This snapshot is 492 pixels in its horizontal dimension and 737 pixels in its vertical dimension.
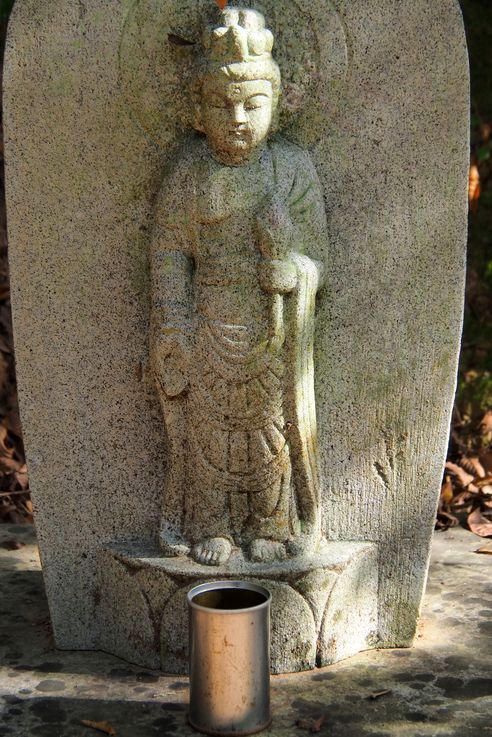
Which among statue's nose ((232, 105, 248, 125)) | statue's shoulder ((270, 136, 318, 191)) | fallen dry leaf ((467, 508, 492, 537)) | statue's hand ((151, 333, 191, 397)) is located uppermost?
statue's nose ((232, 105, 248, 125))

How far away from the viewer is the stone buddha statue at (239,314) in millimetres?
3420

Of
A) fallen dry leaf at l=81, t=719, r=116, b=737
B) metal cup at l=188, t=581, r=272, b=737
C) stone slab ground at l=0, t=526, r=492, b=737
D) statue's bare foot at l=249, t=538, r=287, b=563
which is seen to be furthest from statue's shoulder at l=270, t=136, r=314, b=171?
fallen dry leaf at l=81, t=719, r=116, b=737

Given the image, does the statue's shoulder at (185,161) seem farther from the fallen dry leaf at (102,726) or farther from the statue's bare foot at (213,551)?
the fallen dry leaf at (102,726)

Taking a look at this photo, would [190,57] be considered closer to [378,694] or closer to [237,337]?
[237,337]

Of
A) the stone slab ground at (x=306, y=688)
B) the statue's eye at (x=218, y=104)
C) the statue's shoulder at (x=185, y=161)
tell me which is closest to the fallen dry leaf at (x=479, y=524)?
the stone slab ground at (x=306, y=688)

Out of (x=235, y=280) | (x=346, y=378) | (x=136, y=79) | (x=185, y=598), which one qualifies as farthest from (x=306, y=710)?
(x=136, y=79)

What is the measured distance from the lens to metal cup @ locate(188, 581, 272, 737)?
10.2ft

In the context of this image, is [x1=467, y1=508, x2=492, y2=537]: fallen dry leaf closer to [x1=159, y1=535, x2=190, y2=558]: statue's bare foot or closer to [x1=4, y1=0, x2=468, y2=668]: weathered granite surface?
[x1=4, y1=0, x2=468, y2=668]: weathered granite surface

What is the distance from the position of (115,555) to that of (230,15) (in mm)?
1774

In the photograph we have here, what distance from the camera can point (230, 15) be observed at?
333 cm

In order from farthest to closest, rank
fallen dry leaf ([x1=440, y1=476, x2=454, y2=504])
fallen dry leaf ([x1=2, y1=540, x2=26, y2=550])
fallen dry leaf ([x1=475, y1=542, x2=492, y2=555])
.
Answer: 1. fallen dry leaf ([x1=440, y1=476, x2=454, y2=504])
2. fallen dry leaf ([x1=2, y1=540, x2=26, y2=550])
3. fallen dry leaf ([x1=475, y1=542, x2=492, y2=555])

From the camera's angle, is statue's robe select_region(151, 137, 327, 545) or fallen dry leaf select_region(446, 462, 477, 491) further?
fallen dry leaf select_region(446, 462, 477, 491)

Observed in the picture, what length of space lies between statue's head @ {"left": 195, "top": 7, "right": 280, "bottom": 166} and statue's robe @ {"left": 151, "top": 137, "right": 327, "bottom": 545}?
0.27 ft

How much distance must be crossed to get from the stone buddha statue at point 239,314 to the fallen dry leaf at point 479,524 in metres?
1.59
